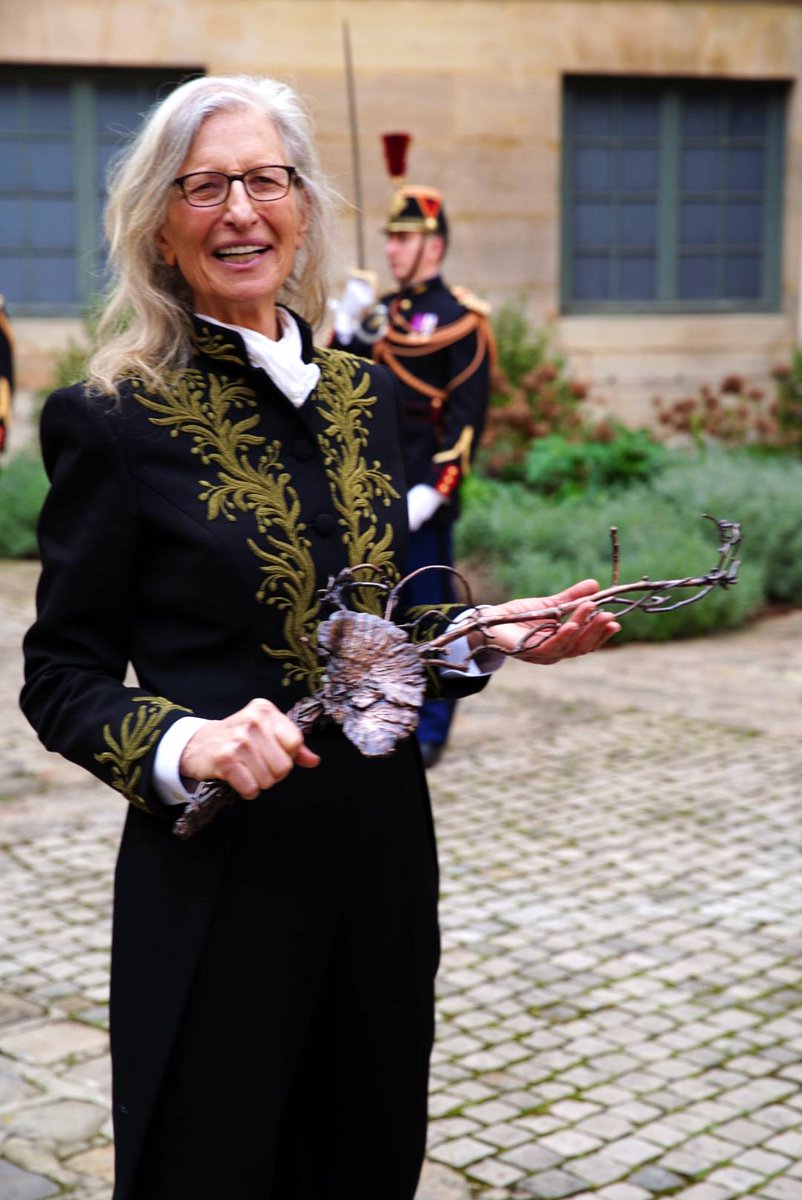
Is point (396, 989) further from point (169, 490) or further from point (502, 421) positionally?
point (502, 421)

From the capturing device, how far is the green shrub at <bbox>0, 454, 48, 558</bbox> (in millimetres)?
11078

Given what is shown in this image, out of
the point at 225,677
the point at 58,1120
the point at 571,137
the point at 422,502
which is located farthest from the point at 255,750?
the point at 571,137

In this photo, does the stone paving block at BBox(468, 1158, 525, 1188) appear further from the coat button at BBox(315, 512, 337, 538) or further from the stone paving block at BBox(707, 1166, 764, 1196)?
the coat button at BBox(315, 512, 337, 538)

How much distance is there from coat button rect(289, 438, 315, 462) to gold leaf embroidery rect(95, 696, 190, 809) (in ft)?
1.18

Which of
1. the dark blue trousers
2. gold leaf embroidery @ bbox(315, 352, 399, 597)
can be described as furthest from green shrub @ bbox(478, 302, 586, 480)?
gold leaf embroidery @ bbox(315, 352, 399, 597)

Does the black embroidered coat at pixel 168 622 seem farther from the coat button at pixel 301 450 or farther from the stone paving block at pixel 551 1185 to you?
the stone paving block at pixel 551 1185

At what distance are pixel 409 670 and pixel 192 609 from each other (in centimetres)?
28

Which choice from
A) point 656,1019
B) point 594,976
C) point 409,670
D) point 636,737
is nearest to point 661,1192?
point 656,1019

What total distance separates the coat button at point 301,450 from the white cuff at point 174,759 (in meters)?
0.38

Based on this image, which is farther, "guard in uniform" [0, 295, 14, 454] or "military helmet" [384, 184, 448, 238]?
"guard in uniform" [0, 295, 14, 454]

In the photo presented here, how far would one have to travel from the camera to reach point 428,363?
21.3 ft

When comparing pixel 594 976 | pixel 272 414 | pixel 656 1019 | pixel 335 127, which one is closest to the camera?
pixel 272 414

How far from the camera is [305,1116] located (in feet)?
6.64

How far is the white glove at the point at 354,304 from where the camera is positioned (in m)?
6.70
